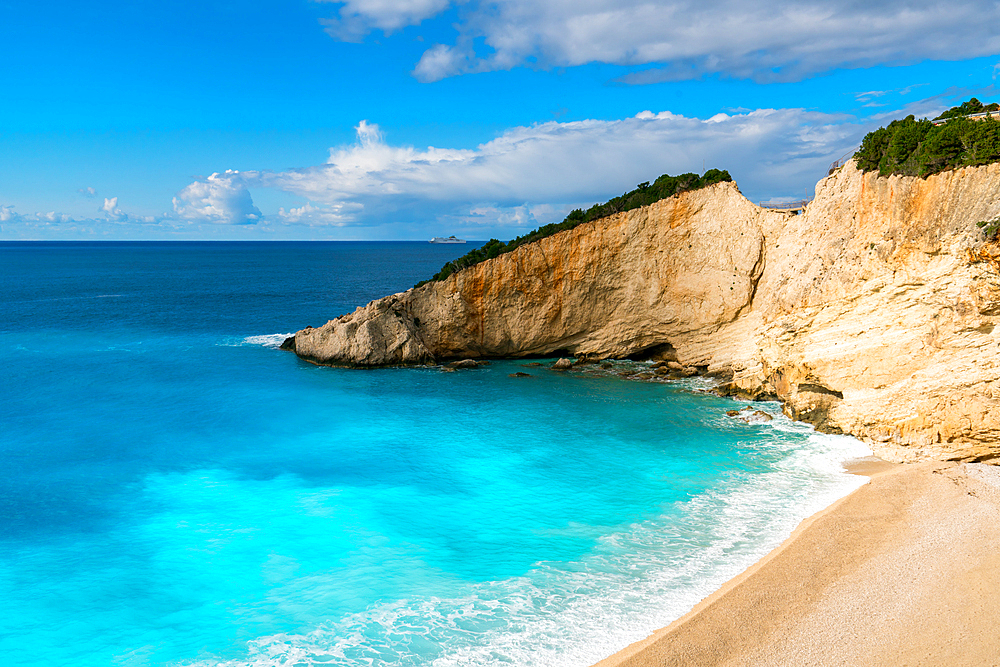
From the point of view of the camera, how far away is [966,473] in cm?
1798

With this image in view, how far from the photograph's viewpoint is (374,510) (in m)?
18.1

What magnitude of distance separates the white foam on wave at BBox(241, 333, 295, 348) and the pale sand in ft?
125

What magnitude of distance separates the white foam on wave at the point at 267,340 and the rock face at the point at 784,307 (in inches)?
212

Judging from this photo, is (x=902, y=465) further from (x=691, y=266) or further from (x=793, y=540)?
(x=691, y=266)

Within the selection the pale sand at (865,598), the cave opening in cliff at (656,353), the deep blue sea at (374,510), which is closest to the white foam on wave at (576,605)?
the deep blue sea at (374,510)

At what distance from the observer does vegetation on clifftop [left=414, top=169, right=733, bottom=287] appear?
33.1 meters

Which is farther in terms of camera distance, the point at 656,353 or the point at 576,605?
the point at 656,353

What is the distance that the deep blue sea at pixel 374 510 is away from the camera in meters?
12.3

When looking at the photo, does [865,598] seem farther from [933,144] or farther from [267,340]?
[267,340]

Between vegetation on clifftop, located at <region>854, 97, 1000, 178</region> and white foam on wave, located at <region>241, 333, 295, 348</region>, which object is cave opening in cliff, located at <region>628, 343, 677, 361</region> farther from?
white foam on wave, located at <region>241, 333, 295, 348</region>

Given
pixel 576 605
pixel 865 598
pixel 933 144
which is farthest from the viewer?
pixel 933 144

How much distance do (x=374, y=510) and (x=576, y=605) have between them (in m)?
7.90

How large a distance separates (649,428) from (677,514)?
8009 millimetres

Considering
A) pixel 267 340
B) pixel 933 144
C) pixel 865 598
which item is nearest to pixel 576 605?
pixel 865 598
